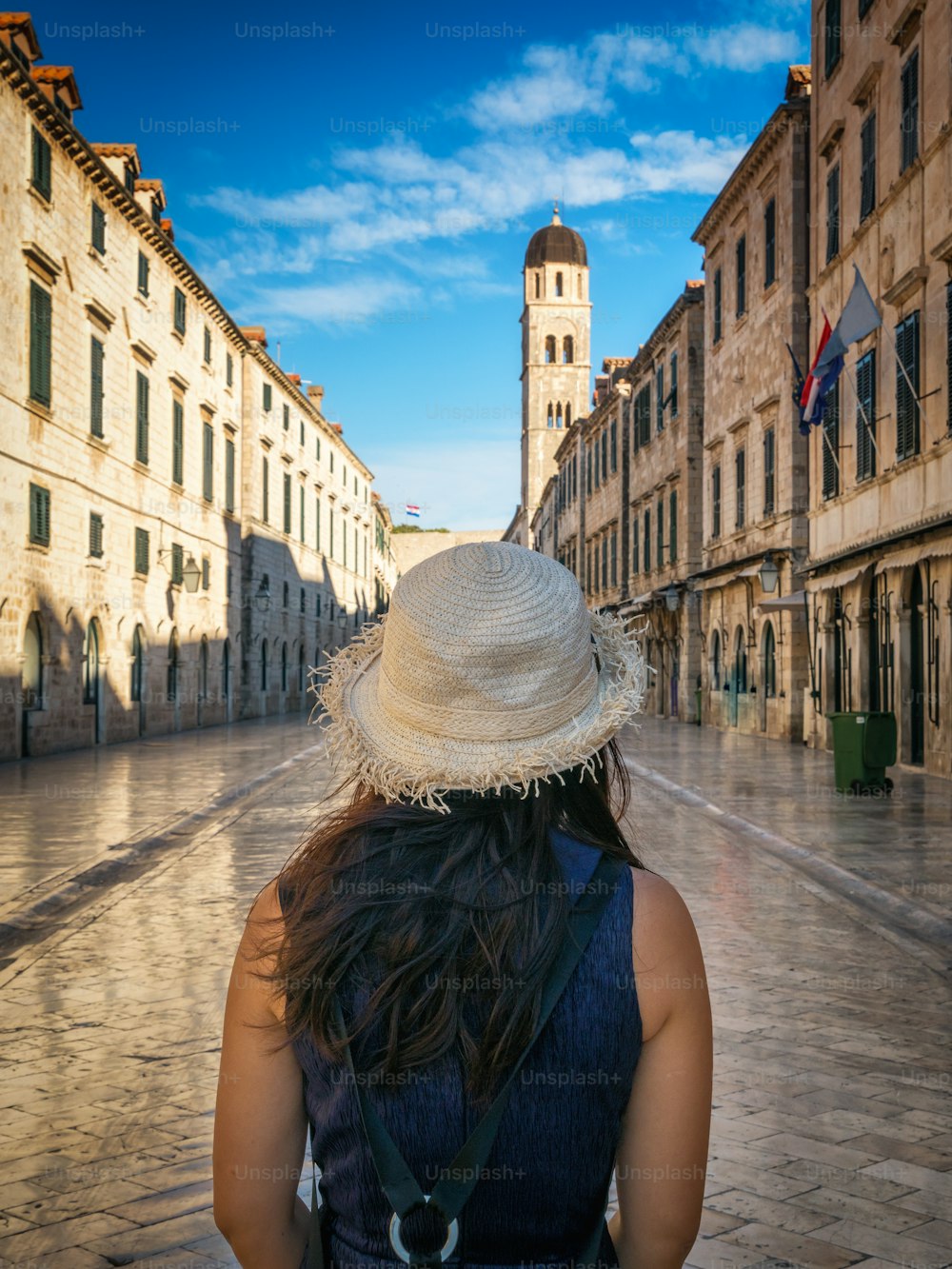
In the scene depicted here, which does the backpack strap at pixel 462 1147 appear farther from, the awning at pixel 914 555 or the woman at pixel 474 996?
the awning at pixel 914 555

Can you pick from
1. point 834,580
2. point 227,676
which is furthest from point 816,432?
point 227,676

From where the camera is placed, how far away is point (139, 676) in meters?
28.5

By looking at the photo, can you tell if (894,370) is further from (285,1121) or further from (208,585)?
(208,585)

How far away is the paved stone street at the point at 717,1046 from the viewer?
3654mm

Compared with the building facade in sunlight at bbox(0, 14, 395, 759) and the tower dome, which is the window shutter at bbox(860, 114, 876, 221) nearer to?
the building facade in sunlight at bbox(0, 14, 395, 759)

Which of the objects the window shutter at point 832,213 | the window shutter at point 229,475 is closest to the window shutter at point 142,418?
the window shutter at point 229,475

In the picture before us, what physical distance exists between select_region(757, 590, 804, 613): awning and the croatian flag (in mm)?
4379

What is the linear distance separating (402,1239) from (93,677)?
2482 cm

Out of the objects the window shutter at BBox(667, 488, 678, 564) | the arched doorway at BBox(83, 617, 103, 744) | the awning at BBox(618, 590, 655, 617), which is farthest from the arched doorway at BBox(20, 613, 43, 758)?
the window shutter at BBox(667, 488, 678, 564)

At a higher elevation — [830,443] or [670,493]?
[670,493]

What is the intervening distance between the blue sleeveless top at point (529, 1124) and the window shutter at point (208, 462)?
1350 inches

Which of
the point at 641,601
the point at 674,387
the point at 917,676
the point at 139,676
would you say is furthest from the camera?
the point at 641,601

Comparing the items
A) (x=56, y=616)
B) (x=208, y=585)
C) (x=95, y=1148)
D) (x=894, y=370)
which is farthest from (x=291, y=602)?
(x=95, y=1148)

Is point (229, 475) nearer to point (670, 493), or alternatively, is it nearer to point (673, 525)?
point (670, 493)
